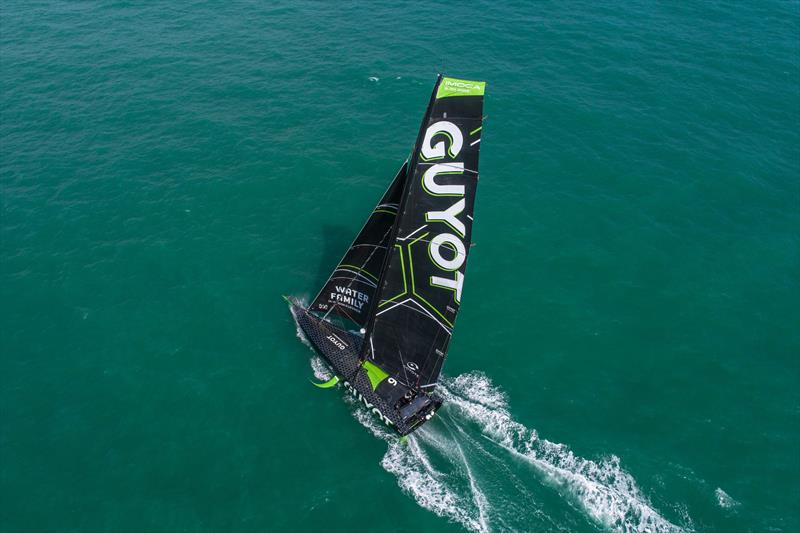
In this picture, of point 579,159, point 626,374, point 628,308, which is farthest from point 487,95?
point 626,374

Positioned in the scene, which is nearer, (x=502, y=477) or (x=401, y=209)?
(x=502, y=477)

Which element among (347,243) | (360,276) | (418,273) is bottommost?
(347,243)

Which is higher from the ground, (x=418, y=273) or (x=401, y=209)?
(x=401, y=209)

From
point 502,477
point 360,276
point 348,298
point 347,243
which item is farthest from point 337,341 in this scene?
point 502,477

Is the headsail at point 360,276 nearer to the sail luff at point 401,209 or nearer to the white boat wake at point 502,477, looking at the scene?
the sail luff at point 401,209

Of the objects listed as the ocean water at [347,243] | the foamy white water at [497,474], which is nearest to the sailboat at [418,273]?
the foamy white water at [497,474]

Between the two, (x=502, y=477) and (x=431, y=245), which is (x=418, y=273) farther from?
(x=502, y=477)

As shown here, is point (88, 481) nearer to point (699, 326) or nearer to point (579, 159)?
point (699, 326)
